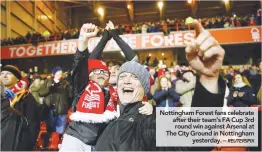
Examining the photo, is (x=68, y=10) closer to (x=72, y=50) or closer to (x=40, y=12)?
(x=40, y=12)

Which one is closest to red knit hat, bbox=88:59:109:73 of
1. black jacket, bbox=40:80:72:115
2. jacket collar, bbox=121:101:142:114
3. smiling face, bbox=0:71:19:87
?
jacket collar, bbox=121:101:142:114

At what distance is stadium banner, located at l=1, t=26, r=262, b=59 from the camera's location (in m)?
12.7

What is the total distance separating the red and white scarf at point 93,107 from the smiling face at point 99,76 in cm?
6

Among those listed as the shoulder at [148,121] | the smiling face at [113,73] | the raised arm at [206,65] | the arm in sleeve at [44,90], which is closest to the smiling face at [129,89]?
the shoulder at [148,121]

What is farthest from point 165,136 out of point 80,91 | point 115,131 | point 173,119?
point 80,91

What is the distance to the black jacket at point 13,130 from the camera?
9.30 feet

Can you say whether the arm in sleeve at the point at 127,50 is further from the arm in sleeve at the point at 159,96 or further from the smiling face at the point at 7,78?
the arm in sleeve at the point at 159,96

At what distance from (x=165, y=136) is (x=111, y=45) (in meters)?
12.1

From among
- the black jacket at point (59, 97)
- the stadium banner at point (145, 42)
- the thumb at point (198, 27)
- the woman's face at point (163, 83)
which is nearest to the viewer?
the thumb at point (198, 27)

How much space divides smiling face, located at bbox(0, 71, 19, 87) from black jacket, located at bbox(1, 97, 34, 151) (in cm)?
23

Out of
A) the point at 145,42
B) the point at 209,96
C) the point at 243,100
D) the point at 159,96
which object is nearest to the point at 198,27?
the point at 209,96

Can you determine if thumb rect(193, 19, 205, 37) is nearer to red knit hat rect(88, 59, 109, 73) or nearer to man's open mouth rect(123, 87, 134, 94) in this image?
man's open mouth rect(123, 87, 134, 94)

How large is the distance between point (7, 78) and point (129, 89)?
167 centimetres

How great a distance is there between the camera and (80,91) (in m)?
2.58
